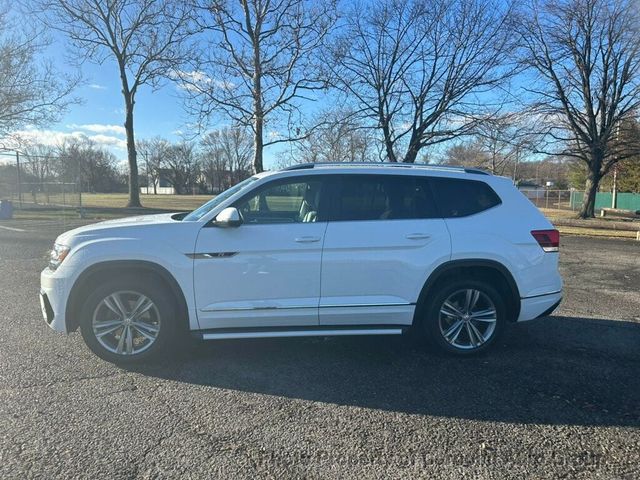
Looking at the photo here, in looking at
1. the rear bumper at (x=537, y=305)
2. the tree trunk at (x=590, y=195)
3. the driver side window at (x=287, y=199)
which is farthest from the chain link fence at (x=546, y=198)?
the driver side window at (x=287, y=199)

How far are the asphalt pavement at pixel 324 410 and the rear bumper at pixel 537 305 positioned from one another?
42 centimetres

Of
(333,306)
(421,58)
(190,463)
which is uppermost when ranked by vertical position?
(421,58)

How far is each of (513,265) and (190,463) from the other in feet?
10.7

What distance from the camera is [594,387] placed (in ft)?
12.4

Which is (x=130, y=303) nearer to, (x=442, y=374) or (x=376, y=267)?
(x=376, y=267)

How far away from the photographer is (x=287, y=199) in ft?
15.1

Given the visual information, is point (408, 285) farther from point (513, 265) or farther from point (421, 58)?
point (421, 58)

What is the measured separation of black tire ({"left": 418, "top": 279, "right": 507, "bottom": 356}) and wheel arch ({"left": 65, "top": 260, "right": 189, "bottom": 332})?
2.25 meters

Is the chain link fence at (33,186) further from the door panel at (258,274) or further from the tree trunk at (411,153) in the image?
the door panel at (258,274)

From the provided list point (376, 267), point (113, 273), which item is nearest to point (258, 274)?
point (376, 267)

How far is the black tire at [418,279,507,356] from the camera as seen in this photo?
4289mm

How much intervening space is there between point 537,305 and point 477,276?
0.66 m

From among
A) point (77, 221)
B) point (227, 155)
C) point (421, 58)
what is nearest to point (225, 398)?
point (77, 221)

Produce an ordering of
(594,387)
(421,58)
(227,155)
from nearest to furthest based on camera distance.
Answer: (594,387) → (421,58) → (227,155)
